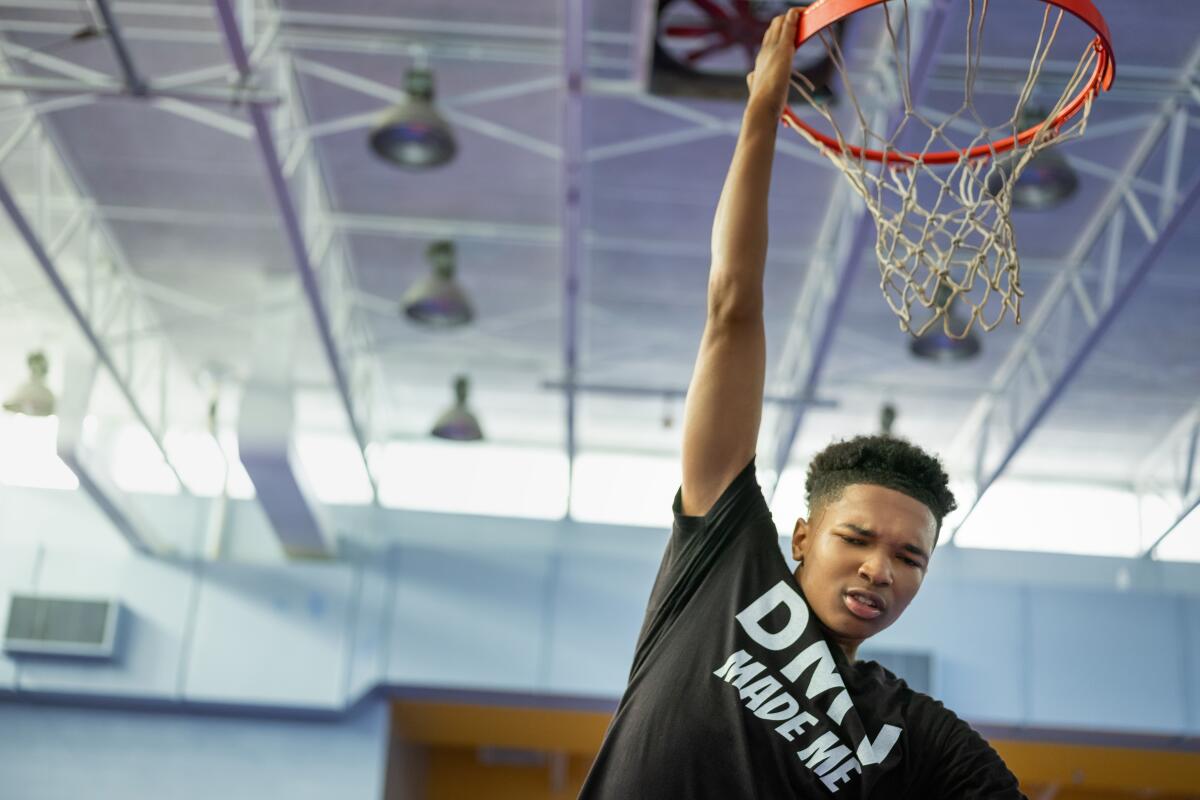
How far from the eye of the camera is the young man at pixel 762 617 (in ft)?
5.16

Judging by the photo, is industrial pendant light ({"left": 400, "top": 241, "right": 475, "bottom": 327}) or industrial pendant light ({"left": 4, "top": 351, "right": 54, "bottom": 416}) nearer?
industrial pendant light ({"left": 400, "top": 241, "right": 475, "bottom": 327})

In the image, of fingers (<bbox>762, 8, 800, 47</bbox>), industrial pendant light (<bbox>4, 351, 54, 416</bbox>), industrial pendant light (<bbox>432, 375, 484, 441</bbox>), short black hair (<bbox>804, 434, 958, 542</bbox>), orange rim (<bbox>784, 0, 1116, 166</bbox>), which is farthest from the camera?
industrial pendant light (<bbox>432, 375, 484, 441</bbox>)

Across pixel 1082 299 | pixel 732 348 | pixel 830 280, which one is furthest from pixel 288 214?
pixel 732 348

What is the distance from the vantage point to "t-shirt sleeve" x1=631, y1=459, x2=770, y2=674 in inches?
67.4

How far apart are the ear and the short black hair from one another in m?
0.02

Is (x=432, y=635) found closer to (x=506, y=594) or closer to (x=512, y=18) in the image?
(x=506, y=594)

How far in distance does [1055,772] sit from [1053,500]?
2285mm

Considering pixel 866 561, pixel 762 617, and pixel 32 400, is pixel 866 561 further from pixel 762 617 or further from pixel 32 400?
pixel 32 400

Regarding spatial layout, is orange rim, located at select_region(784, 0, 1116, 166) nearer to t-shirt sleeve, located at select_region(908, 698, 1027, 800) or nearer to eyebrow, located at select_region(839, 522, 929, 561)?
eyebrow, located at select_region(839, 522, 929, 561)

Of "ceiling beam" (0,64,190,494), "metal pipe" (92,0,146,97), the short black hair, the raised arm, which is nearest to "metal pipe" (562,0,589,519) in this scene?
"metal pipe" (92,0,146,97)

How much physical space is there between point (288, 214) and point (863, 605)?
6.61 metres

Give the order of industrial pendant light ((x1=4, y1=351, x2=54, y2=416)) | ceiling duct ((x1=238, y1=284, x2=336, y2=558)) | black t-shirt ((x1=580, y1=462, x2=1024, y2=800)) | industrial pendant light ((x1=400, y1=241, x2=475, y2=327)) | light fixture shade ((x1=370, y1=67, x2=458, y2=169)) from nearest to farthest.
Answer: black t-shirt ((x1=580, y1=462, x2=1024, y2=800)) < light fixture shade ((x1=370, y1=67, x2=458, y2=169)) < industrial pendant light ((x1=400, y1=241, x2=475, y2=327)) < industrial pendant light ((x1=4, y1=351, x2=54, y2=416)) < ceiling duct ((x1=238, y1=284, x2=336, y2=558))

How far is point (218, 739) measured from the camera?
11.4 metres

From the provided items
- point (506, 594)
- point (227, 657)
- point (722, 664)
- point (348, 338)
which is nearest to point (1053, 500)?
point (506, 594)
